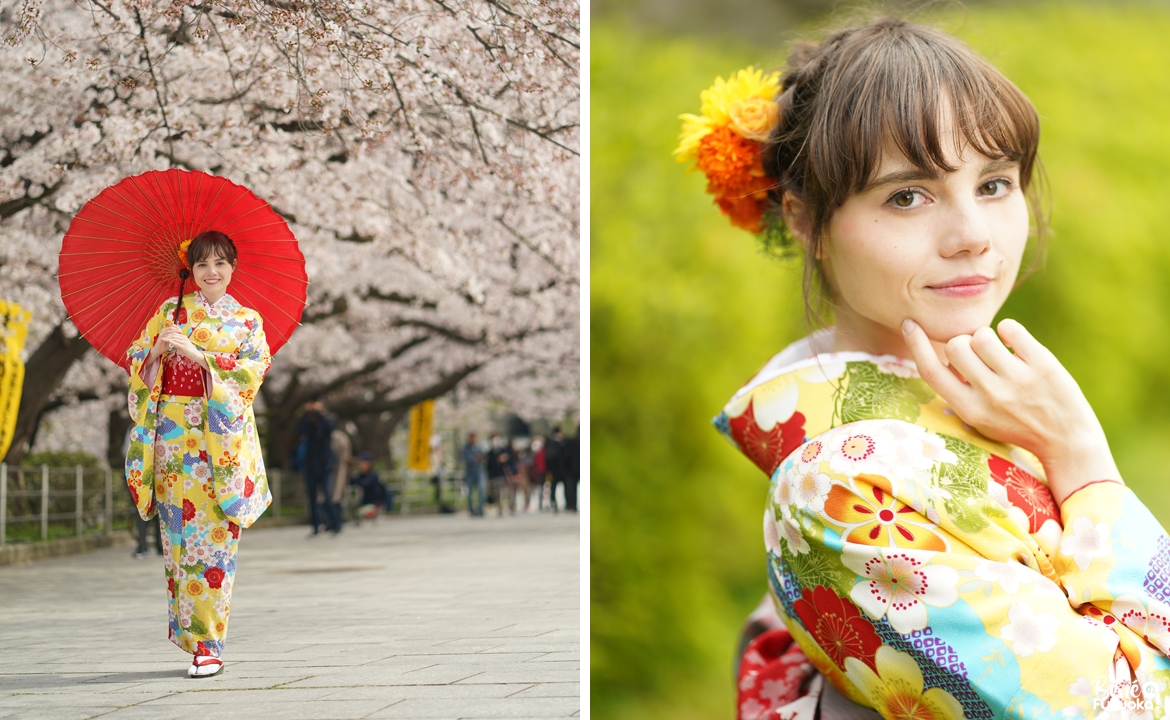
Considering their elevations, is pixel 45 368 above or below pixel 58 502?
above

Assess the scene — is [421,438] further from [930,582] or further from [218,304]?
[930,582]

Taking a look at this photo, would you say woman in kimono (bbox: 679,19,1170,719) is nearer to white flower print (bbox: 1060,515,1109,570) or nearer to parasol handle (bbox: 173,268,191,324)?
white flower print (bbox: 1060,515,1109,570)

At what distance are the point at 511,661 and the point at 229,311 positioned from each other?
1254 mm

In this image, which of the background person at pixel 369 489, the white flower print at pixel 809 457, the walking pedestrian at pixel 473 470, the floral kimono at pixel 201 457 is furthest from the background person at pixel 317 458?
the white flower print at pixel 809 457

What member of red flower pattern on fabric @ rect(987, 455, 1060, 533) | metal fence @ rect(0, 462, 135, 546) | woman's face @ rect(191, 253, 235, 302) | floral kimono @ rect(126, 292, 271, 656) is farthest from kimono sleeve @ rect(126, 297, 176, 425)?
metal fence @ rect(0, 462, 135, 546)

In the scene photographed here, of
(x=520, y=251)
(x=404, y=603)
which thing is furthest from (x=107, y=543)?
(x=404, y=603)

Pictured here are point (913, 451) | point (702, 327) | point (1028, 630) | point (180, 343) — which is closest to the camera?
point (1028, 630)

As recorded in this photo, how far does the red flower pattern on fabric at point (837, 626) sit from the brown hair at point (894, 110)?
0.50m

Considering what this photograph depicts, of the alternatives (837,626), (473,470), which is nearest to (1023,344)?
(837,626)

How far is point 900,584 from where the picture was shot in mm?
1381

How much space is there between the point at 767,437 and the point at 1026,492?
0.40 m

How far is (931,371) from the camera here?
1525mm

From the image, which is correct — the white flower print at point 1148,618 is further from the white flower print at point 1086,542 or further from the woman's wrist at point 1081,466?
the woman's wrist at point 1081,466

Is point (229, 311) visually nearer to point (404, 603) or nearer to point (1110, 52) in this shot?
point (404, 603)
